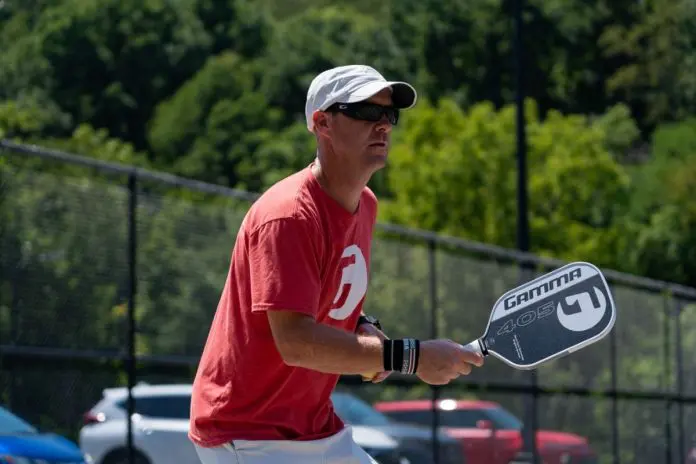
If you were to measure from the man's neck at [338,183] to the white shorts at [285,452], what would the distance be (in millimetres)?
737

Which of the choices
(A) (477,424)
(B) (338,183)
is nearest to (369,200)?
(B) (338,183)

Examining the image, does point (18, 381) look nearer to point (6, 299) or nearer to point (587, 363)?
point (6, 299)

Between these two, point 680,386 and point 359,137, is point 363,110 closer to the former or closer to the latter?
point 359,137

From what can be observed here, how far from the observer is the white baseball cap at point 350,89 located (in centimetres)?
468

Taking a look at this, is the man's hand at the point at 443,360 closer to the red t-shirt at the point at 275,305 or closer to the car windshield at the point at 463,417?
the red t-shirt at the point at 275,305

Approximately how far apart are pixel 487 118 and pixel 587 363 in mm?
29496

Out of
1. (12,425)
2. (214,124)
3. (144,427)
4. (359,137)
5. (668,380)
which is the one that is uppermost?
(214,124)

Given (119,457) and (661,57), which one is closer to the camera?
(119,457)

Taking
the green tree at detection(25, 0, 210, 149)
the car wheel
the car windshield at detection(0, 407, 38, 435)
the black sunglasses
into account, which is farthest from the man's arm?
the green tree at detection(25, 0, 210, 149)

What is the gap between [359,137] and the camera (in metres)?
4.72

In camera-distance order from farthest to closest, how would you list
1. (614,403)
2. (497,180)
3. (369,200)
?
(497,180) < (614,403) < (369,200)

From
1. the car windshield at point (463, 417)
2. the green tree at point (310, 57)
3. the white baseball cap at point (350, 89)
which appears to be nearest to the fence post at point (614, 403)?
the car windshield at point (463, 417)

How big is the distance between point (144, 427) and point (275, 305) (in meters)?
5.25

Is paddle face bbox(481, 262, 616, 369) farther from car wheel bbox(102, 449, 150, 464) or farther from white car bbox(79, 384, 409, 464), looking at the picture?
car wheel bbox(102, 449, 150, 464)
